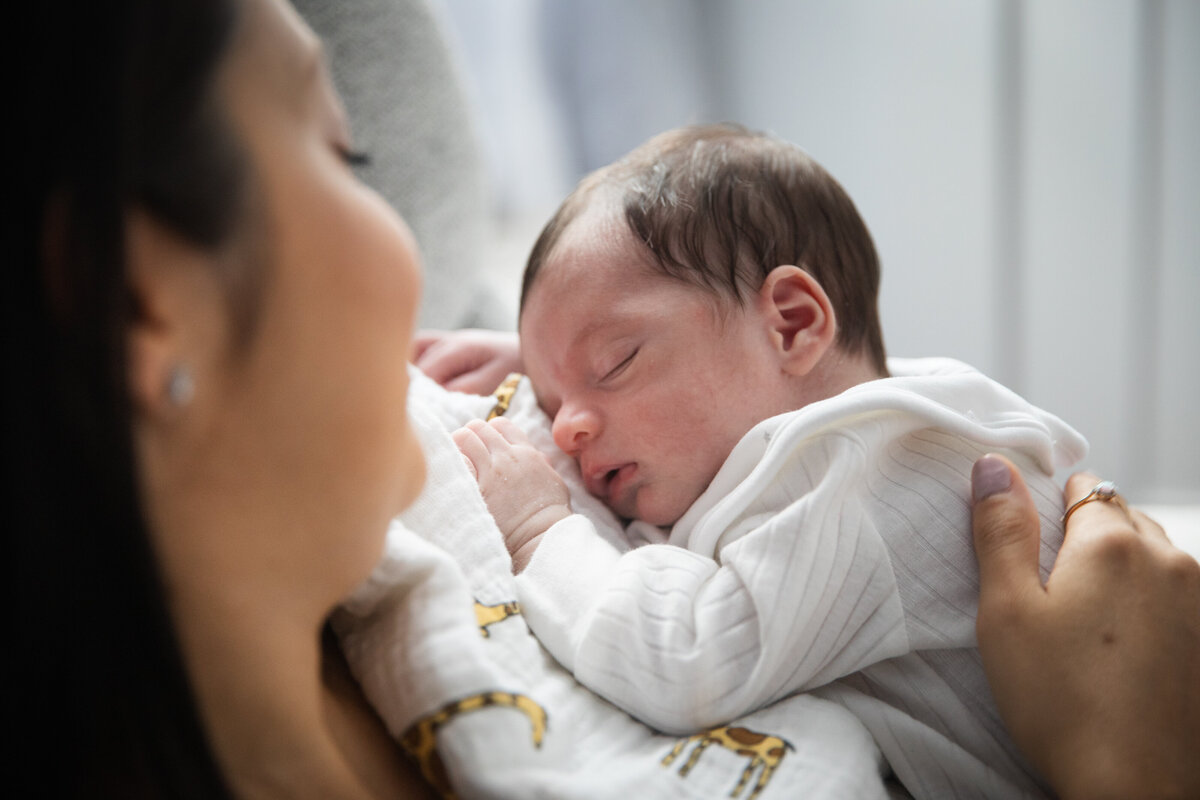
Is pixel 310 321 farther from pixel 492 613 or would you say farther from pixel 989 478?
pixel 989 478

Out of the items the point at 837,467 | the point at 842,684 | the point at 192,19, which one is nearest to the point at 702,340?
the point at 837,467

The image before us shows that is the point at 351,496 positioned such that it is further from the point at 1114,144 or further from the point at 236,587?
the point at 1114,144

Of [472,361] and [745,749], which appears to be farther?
[472,361]

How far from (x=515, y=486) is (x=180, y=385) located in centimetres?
51

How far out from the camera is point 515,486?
0.97 metres

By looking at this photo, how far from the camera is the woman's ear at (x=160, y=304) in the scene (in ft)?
1.55

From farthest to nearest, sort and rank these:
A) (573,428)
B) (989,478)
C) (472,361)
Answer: (472,361)
(573,428)
(989,478)

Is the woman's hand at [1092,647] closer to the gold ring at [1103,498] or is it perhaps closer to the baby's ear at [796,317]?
the gold ring at [1103,498]

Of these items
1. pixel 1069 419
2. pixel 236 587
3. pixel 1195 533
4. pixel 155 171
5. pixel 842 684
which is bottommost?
pixel 1069 419

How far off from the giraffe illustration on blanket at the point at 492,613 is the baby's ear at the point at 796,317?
475 mm

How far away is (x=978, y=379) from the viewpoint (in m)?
1.01

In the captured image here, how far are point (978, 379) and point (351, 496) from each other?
2.42 feet

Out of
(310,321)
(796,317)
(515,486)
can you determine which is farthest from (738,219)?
(310,321)

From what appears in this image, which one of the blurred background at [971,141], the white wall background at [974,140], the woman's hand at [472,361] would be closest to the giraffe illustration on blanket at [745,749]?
the woman's hand at [472,361]
